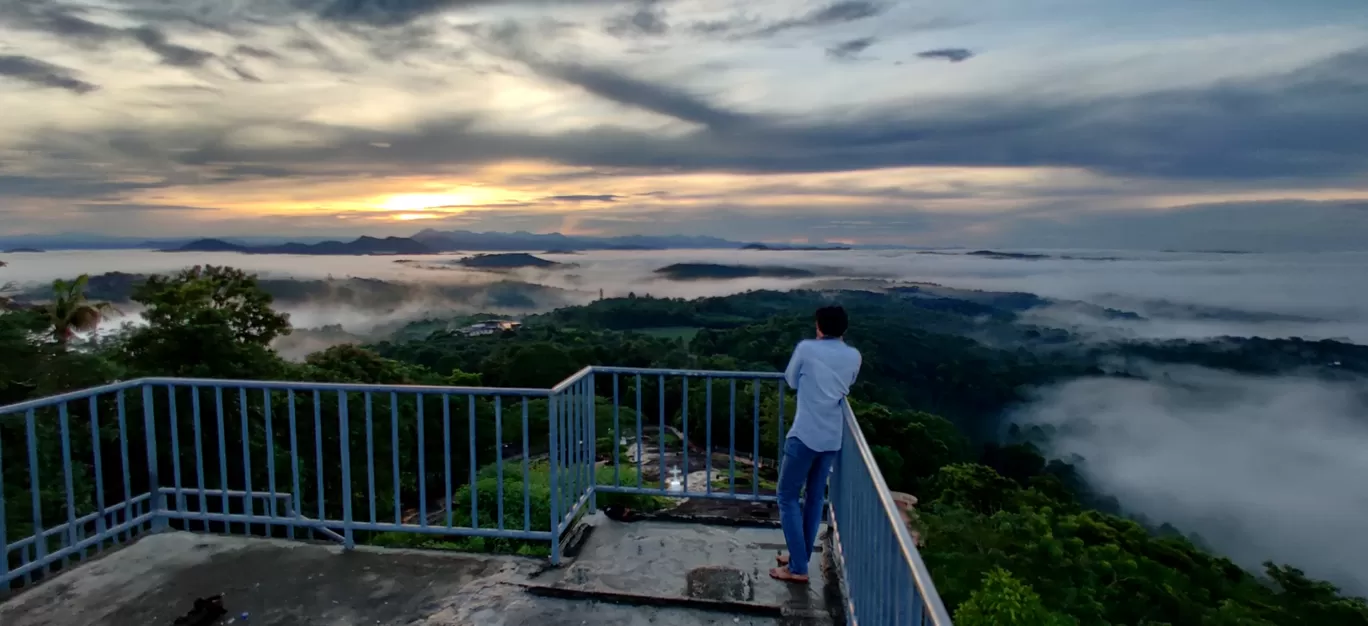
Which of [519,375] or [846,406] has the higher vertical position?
[846,406]

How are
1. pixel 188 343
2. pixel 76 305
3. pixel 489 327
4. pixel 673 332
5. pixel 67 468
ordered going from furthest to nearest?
pixel 673 332, pixel 489 327, pixel 76 305, pixel 188 343, pixel 67 468

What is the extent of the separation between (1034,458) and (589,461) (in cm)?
5077

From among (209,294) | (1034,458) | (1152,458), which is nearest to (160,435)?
(209,294)

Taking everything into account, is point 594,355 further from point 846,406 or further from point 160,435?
point 846,406

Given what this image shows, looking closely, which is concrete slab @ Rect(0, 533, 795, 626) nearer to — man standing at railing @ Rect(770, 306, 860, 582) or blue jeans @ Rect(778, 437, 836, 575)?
blue jeans @ Rect(778, 437, 836, 575)

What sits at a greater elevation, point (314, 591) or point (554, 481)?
point (554, 481)

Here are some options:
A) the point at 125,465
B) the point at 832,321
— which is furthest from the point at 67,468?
the point at 832,321

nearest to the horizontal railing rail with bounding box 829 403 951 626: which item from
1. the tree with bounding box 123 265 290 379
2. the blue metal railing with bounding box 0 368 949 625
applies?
the blue metal railing with bounding box 0 368 949 625

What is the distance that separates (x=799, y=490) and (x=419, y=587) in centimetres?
232

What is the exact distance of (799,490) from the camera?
461 cm

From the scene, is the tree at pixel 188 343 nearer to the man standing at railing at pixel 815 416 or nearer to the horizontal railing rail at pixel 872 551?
the man standing at railing at pixel 815 416

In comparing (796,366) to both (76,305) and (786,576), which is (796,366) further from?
(76,305)

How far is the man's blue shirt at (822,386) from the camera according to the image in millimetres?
4340

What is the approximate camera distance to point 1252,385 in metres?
99.9
